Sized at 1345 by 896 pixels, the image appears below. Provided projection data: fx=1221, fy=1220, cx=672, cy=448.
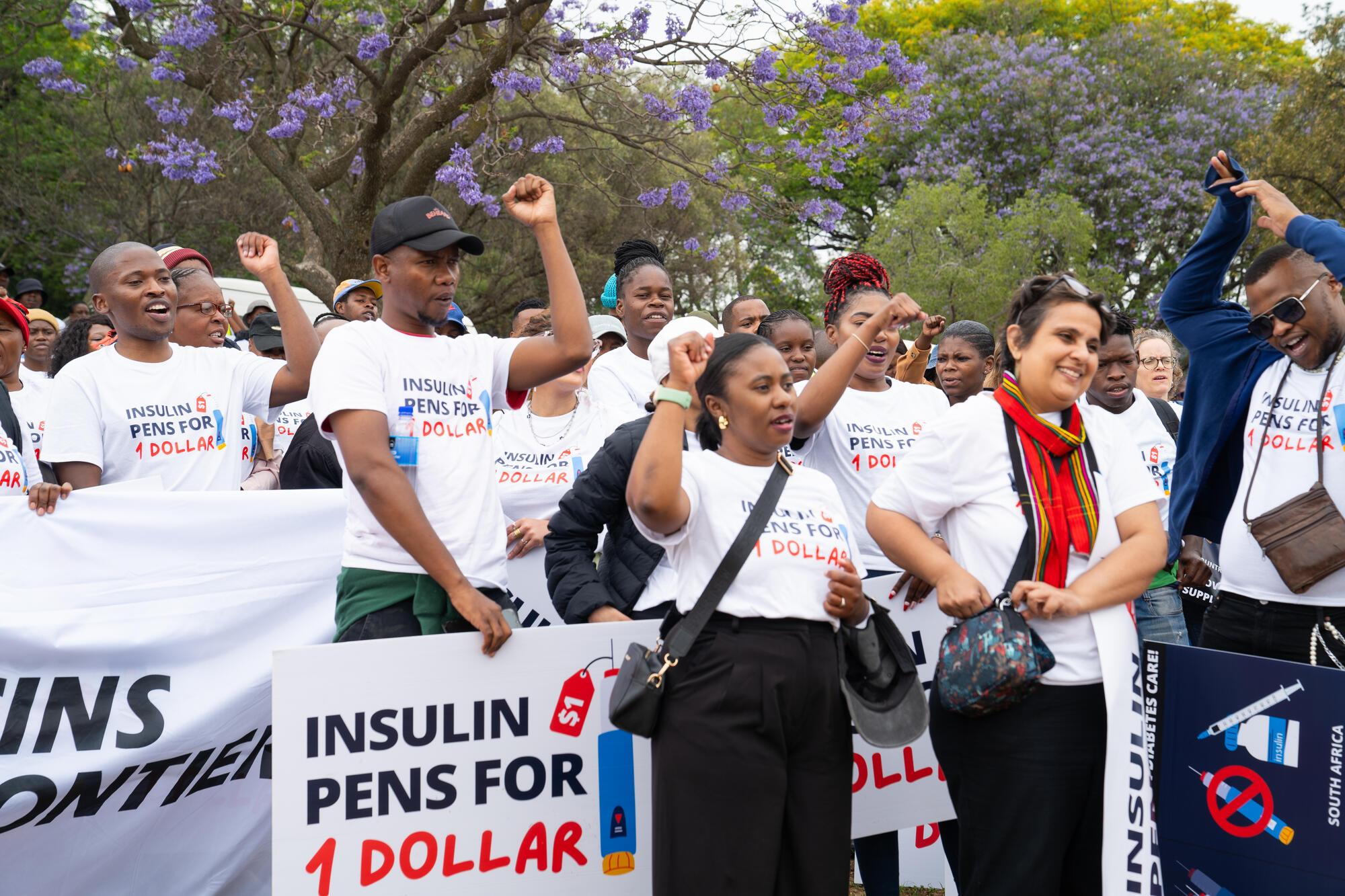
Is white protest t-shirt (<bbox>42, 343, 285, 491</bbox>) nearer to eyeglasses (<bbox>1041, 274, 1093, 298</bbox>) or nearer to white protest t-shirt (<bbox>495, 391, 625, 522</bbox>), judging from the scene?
white protest t-shirt (<bbox>495, 391, 625, 522</bbox>)

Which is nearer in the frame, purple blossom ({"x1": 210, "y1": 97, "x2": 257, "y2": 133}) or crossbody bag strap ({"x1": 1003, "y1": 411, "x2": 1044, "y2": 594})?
crossbody bag strap ({"x1": 1003, "y1": 411, "x2": 1044, "y2": 594})

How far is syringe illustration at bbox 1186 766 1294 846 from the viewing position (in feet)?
11.4

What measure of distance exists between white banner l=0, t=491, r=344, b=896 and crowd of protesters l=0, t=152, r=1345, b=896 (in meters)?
0.19

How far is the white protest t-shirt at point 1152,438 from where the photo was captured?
5.78 meters

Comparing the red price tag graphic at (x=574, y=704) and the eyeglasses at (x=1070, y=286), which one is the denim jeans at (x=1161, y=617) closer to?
the eyeglasses at (x=1070, y=286)

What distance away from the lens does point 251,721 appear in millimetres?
4496

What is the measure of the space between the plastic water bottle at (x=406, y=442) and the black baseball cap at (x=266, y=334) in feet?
12.6

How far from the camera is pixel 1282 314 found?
164 inches

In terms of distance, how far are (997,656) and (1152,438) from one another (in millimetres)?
3171

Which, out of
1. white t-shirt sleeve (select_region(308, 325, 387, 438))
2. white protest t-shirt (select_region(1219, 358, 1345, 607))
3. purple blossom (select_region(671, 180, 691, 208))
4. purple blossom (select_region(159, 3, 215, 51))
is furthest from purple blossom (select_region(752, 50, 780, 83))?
white t-shirt sleeve (select_region(308, 325, 387, 438))

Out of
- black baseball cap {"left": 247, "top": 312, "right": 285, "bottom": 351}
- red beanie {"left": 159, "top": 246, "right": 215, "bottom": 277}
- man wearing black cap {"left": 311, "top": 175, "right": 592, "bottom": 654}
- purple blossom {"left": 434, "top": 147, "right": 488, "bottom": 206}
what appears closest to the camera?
man wearing black cap {"left": 311, "top": 175, "right": 592, "bottom": 654}

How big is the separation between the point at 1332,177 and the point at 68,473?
2018 centimetres

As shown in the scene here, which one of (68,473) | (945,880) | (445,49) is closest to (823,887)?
(945,880)

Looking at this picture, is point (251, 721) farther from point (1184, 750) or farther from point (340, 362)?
point (1184, 750)
